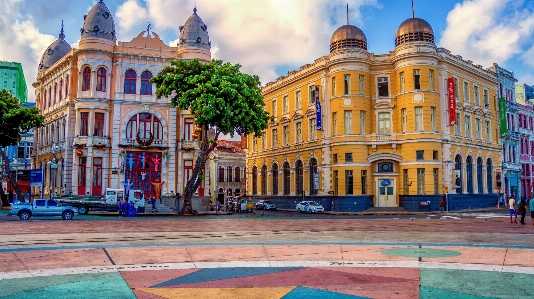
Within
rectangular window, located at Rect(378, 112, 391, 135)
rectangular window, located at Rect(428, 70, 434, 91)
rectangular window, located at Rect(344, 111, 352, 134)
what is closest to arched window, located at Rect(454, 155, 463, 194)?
rectangular window, located at Rect(378, 112, 391, 135)

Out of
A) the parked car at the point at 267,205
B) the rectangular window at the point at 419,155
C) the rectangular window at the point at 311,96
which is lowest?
the parked car at the point at 267,205

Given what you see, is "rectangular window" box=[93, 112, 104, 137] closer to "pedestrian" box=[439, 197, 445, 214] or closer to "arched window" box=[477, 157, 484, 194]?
"pedestrian" box=[439, 197, 445, 214]

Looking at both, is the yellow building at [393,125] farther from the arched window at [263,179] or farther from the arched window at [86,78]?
the arched window at [86,78]

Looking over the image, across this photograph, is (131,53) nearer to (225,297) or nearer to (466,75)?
(466,75)

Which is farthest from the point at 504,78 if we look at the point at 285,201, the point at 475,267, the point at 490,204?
the point at 475,267

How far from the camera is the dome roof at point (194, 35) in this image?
47.2 meters

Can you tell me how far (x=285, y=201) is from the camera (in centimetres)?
5531

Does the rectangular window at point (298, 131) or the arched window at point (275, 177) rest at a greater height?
the rectangular window at point (298, 131)

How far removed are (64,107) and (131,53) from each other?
922 centimetres

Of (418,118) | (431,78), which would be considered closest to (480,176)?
(418,118)

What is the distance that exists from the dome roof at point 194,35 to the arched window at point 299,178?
55.1 ft

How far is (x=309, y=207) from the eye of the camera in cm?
4703

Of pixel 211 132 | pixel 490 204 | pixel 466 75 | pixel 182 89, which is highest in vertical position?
pixel 466 75

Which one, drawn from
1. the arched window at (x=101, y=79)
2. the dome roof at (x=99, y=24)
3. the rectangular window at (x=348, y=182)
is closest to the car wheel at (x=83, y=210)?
the arched window at (x=101, y=79)
